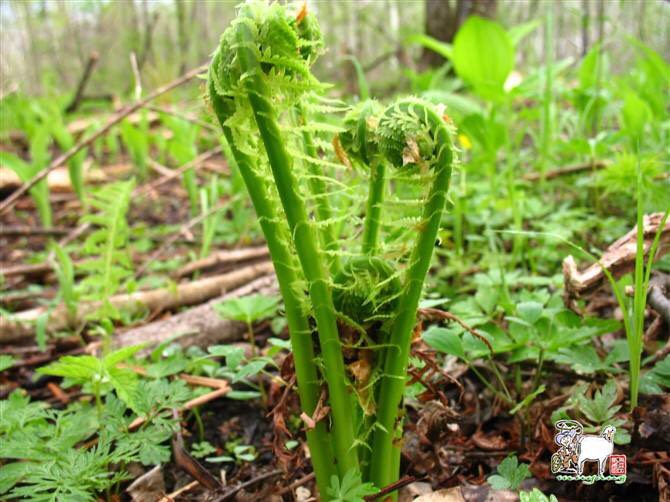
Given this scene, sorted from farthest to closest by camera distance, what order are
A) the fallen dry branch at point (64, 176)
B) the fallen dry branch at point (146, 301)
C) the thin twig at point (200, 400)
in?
1. the fallen dry branch at point (64, 176)
2. the fallen dry branch at point (146, 301)
3. the thin twig at point (200, 400)

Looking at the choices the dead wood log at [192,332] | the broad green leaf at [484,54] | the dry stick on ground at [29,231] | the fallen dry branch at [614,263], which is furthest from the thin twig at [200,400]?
the dry stick on ground at [29,231]

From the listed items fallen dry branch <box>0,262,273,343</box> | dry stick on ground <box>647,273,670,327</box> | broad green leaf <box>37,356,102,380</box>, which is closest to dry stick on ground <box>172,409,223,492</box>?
broad green leaf <box>37,356,102,380</box>

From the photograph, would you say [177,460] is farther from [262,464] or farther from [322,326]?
[322,326]

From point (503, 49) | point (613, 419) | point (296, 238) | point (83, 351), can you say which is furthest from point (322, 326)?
point (503, 49)

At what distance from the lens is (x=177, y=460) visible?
3.92 feet

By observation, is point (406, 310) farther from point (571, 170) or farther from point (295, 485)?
point (571, 170)

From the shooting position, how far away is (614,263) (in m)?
1.15

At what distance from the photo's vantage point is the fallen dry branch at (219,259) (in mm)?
2527

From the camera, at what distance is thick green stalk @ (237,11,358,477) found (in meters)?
0.73

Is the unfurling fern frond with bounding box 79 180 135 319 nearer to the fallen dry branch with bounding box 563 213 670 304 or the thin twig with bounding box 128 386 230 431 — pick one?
the thin twig with bounding box 128 386 230 431

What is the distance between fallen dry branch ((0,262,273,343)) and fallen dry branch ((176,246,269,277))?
11 cm

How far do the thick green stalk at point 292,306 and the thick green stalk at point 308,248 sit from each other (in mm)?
34

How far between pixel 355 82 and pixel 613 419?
7.35 metres

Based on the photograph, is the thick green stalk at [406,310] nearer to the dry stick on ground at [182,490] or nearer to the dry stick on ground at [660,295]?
the dry stick on ground at [182,490]
